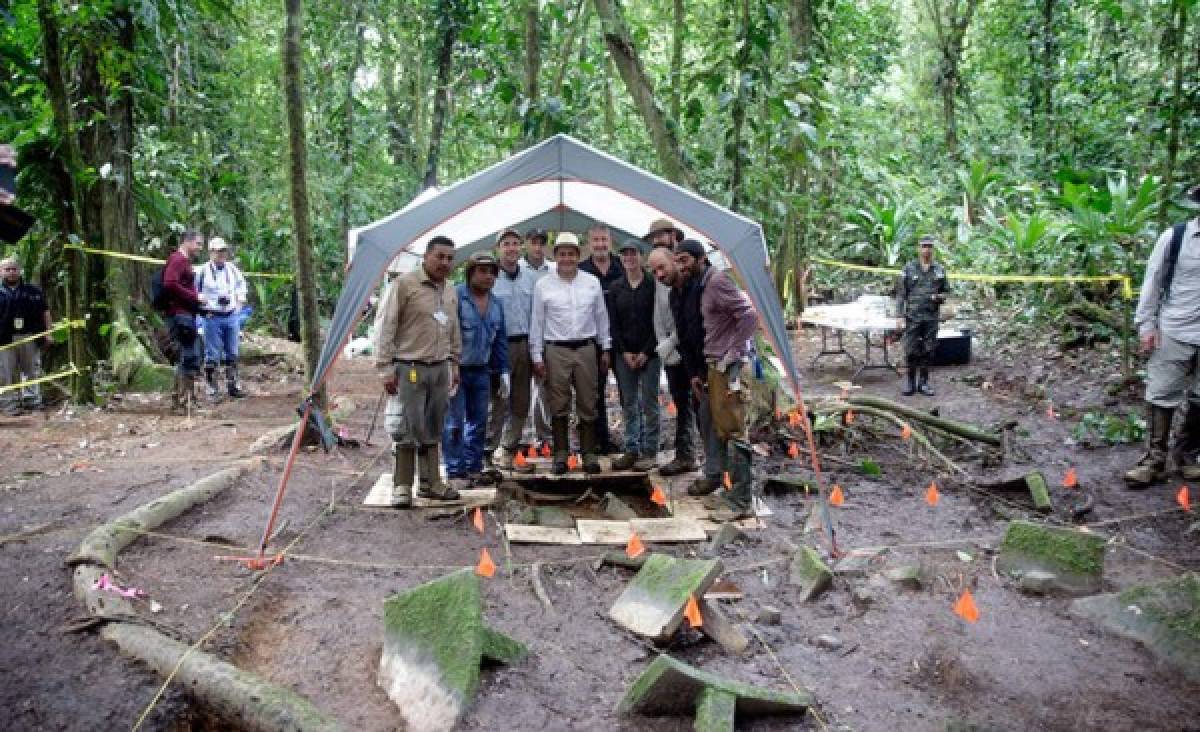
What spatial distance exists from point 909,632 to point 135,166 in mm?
11485

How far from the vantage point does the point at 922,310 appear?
33.6 feet

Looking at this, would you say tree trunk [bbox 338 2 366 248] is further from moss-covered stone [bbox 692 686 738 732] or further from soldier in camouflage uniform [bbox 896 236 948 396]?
moss-covered stone [bbox 692 686 738 732]

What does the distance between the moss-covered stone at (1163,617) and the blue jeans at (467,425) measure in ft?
14.1

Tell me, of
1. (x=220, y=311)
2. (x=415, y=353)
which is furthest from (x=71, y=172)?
(x=415, y=353)

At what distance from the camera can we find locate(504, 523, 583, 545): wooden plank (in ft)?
18.3

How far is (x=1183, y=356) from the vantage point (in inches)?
247

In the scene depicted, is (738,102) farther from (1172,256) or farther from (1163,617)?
(1163,617)

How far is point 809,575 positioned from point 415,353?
9.77ft

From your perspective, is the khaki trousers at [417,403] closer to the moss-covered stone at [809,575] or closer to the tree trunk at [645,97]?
the moss-covered stone at [809,575]

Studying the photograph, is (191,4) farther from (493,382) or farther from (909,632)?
(909,632)

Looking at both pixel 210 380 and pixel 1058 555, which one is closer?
pixel 1058 555

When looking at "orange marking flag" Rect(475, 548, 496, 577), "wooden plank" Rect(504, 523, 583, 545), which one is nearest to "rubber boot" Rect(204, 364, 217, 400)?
"wooden plank" Rect(504, 523, 583, 545)

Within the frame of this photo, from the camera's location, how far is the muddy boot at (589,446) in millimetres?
7180

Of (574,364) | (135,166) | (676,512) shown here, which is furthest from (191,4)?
(676,512)
